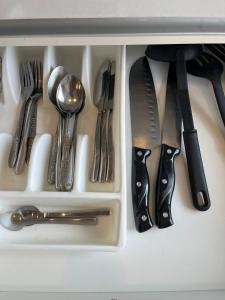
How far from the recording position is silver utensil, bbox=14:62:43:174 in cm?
56

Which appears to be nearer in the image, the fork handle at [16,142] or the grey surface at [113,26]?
the grey surface at [113,26]

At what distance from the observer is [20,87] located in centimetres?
64

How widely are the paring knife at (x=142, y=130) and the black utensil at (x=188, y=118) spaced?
0.05 m

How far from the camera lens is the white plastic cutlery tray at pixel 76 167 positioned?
0.50 meters

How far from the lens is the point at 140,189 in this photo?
0.55 metres

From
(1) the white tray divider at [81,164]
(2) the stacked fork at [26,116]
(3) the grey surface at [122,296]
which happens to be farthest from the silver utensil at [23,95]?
(3) the grey surface at [122,296]

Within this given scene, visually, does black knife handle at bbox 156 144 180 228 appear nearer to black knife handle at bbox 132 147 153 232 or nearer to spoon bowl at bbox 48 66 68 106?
black knife handle at bbox 132 147 153 232

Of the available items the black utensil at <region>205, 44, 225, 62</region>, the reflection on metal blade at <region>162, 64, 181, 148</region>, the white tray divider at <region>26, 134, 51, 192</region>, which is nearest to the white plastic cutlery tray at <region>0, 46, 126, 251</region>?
the white tray divider at <region>26, 134, 51, 192</region>

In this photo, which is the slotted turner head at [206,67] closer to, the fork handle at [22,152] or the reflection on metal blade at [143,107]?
the reflection on metal blade at [143,107]

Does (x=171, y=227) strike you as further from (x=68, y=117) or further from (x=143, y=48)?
(x=143, y=48)

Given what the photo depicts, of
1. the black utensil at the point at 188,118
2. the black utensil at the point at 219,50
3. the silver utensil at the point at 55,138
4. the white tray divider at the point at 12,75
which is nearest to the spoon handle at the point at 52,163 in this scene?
the silver utensil at the point at 55,138

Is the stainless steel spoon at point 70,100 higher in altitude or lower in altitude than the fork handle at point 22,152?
higher

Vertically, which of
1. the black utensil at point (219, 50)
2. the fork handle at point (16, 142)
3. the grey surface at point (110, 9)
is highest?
the black utensil at point (219, 50)

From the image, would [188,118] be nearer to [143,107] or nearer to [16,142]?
[143,107]
